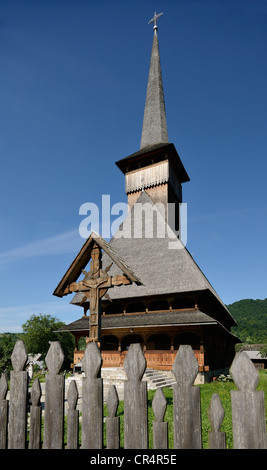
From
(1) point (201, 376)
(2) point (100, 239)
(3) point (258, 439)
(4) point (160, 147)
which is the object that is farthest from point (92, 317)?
(4) point (160, 147)

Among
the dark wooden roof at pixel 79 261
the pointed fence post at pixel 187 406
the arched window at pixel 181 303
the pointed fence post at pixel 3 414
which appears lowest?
the pointed fence post at pixel 3 414

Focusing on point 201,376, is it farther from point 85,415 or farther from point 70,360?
point 70,360

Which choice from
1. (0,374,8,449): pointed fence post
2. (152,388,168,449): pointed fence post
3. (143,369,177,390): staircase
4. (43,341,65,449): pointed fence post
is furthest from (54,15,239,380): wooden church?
(152,388,168,449): pointed fence post

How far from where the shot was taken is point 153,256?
23.0m

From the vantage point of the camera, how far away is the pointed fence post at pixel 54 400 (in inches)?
80.9

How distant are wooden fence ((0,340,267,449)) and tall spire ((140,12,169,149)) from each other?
1253 inches

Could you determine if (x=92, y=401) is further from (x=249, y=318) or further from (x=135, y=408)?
(x=249, y=318)

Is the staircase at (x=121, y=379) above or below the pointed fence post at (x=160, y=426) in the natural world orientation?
below

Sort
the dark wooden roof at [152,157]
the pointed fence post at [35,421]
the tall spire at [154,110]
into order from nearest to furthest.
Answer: the pointed fence post at [35,421]
the dark wooden roof at [152,157]
the tall spire at [154,110]

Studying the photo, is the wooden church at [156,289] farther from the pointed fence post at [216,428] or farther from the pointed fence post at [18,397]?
the pointed fence post at [216,428]

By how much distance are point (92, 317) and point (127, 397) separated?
5.72 meters

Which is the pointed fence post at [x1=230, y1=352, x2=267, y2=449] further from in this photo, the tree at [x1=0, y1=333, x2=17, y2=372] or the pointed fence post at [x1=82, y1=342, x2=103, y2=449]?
the tree at [x1=0, y1=333, x2=17, y2=372]

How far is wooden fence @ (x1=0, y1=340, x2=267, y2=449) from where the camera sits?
1572 millimetres

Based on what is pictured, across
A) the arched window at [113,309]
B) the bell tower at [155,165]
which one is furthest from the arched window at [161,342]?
the bell tower at [155,165]
